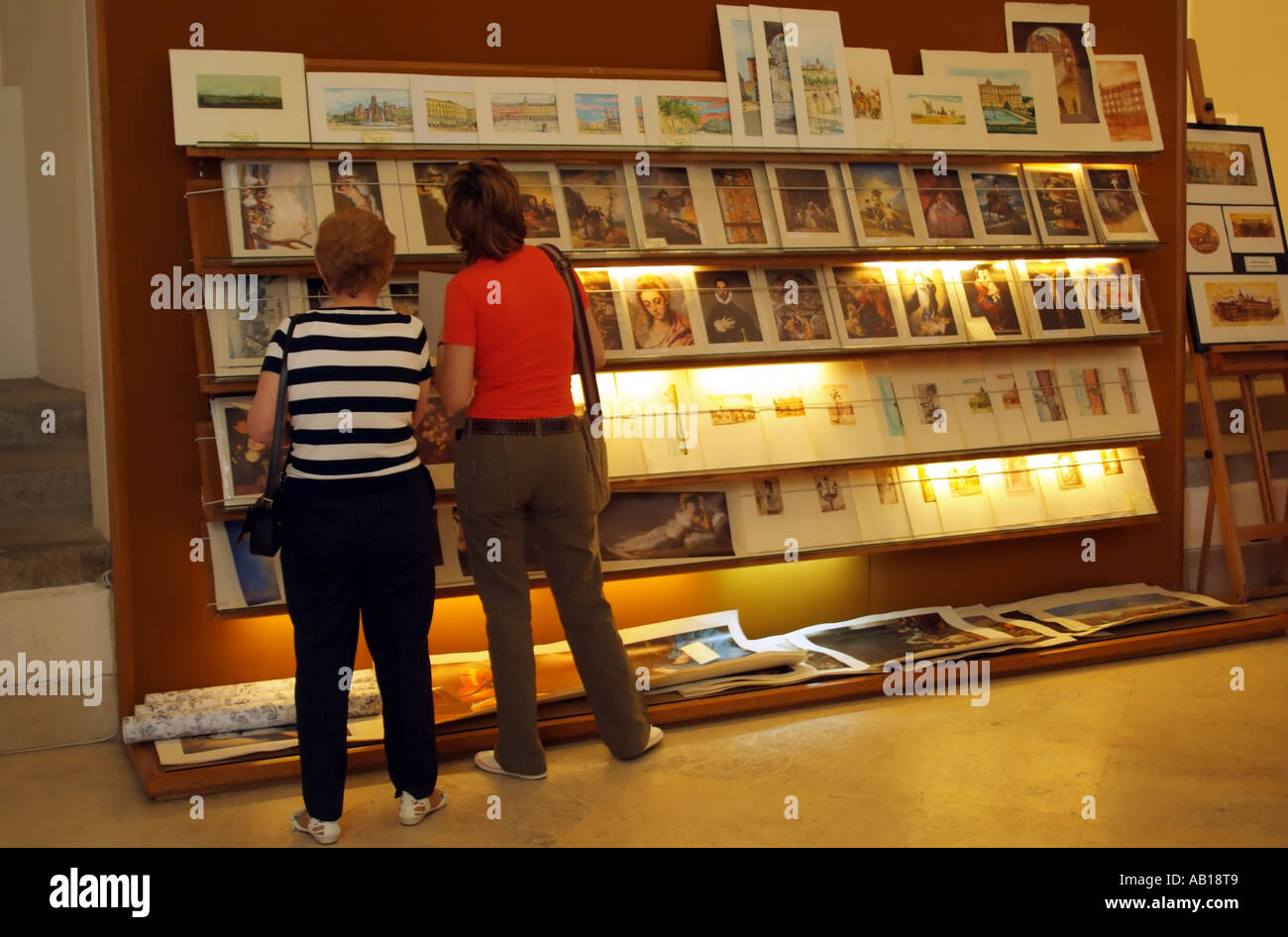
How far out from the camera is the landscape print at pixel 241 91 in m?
3.56

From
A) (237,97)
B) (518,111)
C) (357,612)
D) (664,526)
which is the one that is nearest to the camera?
(357,612)

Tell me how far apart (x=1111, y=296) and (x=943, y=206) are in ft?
2.62

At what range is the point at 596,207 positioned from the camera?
4012 millimetres

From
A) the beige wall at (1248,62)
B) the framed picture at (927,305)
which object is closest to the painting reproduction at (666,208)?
the framed picture at (927,305)

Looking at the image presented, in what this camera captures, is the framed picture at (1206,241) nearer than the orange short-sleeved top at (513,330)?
No

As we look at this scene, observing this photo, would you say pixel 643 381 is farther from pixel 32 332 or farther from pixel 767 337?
pixel 32 332

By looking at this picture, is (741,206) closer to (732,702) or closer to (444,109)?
(444,109)

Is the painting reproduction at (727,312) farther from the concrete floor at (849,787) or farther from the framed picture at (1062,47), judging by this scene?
the framed picture at (1062,47)

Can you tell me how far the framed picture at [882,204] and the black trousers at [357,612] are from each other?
6.68 feet

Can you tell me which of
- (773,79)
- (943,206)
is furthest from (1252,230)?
(773,79)

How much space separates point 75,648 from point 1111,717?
3114 mm

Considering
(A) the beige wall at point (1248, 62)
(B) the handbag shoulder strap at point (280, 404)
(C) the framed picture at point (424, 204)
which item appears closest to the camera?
(B) the handbag shoulder strap at point (280, 404)

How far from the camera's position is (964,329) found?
14.5 ft

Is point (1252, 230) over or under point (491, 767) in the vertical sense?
over
